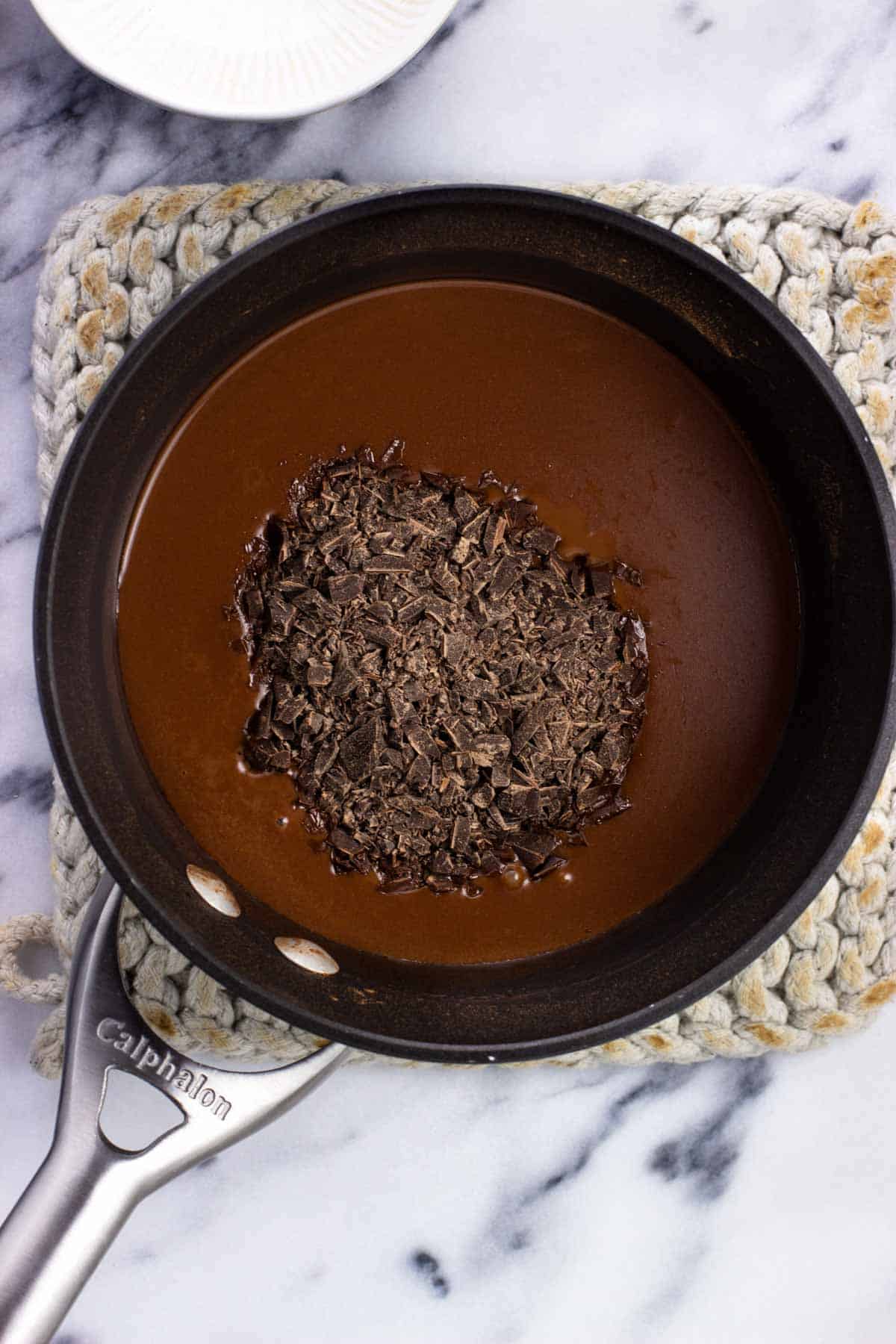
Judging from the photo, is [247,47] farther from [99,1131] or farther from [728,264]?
[99,1131]

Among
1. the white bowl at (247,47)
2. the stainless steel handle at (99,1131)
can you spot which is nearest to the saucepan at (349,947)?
the stainless steel handle at (99,1131)

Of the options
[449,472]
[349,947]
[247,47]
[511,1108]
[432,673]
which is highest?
[247,47]

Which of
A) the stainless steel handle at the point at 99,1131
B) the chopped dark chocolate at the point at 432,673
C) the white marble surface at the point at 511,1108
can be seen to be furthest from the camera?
the white marble surface at the point at 511,1108

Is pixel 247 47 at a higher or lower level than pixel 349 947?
higher

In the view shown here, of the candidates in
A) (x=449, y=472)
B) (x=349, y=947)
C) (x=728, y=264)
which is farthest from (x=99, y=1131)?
(x=728, y=264)

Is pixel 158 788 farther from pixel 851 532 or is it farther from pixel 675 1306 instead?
pixel 675 1306

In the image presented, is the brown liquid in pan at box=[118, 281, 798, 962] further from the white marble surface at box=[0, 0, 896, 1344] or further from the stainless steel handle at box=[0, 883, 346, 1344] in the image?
the white marble surface at box=[0, 0, 896, 1344]

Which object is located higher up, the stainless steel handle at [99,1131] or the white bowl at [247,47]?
the white bowl at [247,47]

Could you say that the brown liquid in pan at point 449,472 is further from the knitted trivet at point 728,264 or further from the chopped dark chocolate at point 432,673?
the knitted trivet at point 728,264

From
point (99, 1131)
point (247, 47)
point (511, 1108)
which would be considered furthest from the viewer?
point (511, 1108)
